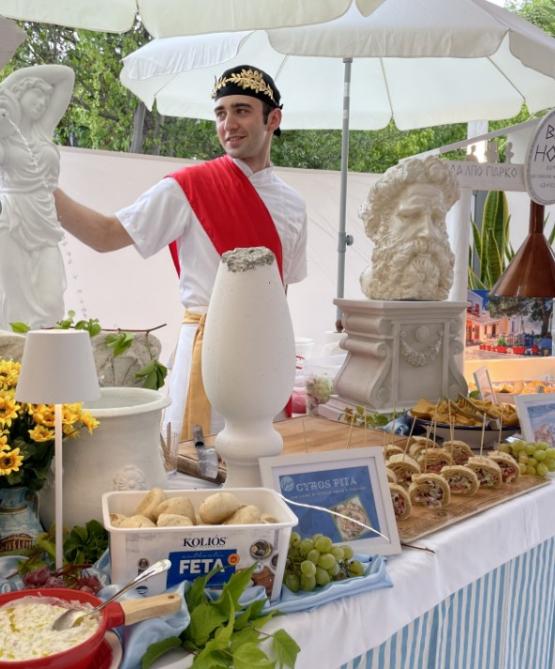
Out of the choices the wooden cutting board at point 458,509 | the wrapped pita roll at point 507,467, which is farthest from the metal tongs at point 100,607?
the wrapped pita roll at point 507,467

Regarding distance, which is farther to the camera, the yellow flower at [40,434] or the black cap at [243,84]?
the black cap at [243,84]

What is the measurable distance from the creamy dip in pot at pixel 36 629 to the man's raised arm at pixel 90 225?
1.25 meters

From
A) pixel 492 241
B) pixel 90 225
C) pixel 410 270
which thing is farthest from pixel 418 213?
pixel 492 241

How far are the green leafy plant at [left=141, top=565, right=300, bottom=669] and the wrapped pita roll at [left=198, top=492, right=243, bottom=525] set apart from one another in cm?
7

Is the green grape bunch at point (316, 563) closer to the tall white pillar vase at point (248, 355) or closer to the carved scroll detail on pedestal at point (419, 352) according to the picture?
the tall white pillar vase at point (248, 355)

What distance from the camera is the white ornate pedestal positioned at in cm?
219

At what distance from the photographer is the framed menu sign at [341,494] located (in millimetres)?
1144

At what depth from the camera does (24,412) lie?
3.43 feet

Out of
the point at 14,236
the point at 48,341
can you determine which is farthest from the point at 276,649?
the point at 14,236

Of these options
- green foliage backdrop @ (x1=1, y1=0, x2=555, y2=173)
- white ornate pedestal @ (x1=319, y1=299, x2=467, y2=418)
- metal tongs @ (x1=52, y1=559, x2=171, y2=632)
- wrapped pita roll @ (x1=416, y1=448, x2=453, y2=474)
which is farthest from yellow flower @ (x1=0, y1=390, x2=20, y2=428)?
green foliage backdrop @ (x1=1, y1=0, x2=555, y2=173)

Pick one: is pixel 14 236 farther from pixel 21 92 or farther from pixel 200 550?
pixel 200 550

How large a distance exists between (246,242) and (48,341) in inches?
63.2

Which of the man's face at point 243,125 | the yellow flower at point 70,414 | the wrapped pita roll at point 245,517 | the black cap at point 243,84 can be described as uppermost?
the black cap at point 243,84

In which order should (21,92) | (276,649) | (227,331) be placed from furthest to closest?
(21,92)
(227,331)
(276,649)
